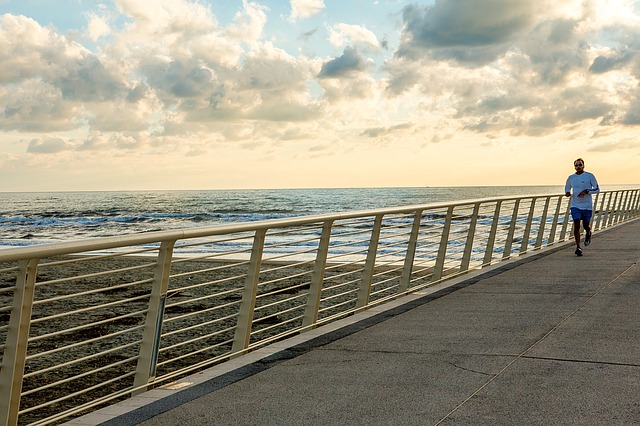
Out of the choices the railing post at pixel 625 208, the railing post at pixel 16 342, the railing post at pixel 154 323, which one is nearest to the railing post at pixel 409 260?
the railing post at pixel 154 323

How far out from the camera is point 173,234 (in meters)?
5.19

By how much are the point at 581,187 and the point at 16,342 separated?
14.0 metres

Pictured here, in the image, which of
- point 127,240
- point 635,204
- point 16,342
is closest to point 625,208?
point 635,204

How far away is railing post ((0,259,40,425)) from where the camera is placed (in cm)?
414

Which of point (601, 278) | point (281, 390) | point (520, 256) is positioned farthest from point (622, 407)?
point (520, 256)

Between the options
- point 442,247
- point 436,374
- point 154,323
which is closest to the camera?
point 154,323

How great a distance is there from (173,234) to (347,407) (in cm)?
156

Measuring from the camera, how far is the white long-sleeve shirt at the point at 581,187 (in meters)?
16.2

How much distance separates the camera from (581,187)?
1633cm

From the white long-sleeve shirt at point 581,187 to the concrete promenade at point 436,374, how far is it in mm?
7400

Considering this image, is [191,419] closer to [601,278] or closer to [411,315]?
[411,315]

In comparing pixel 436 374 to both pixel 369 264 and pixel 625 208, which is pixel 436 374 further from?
pixel 625 208

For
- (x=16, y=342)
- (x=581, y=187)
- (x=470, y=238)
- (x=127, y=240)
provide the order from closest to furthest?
(x=16, y=342) → (x=127, y=240) → (x=470, y=238) → (x=581, y=187)

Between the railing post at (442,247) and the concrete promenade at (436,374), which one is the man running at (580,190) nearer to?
the railing post at (442,247)
